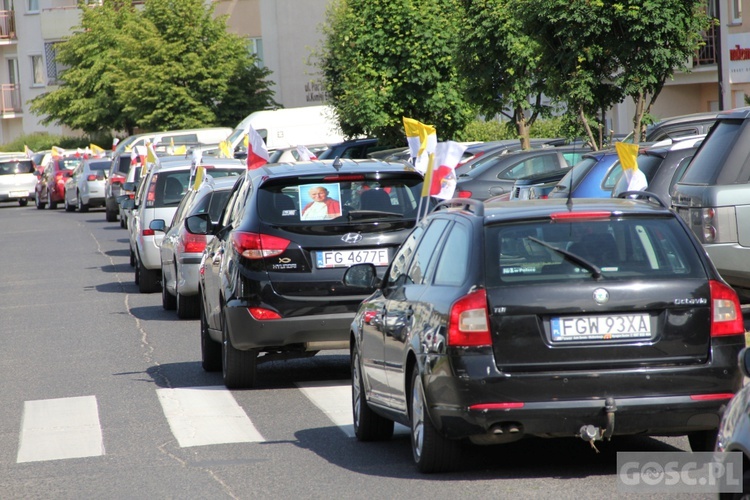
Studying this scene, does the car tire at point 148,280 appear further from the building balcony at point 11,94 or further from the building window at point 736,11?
the building balcony at point 11,94

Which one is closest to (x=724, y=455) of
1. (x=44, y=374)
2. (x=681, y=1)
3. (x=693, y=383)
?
(x=693, y=383)

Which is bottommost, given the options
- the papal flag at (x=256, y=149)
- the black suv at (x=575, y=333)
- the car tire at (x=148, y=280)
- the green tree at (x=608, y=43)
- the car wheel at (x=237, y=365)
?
the car tire at (x=148, y=280)

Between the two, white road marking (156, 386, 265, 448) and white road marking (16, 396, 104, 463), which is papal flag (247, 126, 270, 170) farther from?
white road marking (16, 396, 104, 463)

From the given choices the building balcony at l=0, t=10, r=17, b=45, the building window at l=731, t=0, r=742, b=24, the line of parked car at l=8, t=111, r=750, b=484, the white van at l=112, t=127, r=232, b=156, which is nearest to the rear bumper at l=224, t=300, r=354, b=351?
the line of parked car at l=8, t=111, r=750, b=484

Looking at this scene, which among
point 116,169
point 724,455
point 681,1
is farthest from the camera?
point 116,169

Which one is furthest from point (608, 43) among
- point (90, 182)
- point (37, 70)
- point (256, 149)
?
point (37, 70)

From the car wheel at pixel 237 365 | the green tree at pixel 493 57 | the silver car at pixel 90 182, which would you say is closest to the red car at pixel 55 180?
the silver car at pixel 90 182

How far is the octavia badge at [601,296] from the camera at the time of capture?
684 cm

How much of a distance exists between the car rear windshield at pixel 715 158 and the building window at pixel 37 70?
75.3m

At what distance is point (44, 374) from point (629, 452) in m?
6.47

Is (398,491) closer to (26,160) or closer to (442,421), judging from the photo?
(442,421)

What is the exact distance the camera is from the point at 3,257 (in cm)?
2928

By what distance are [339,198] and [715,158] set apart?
3.45 meters

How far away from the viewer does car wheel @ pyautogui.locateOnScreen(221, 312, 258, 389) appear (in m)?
10.9
